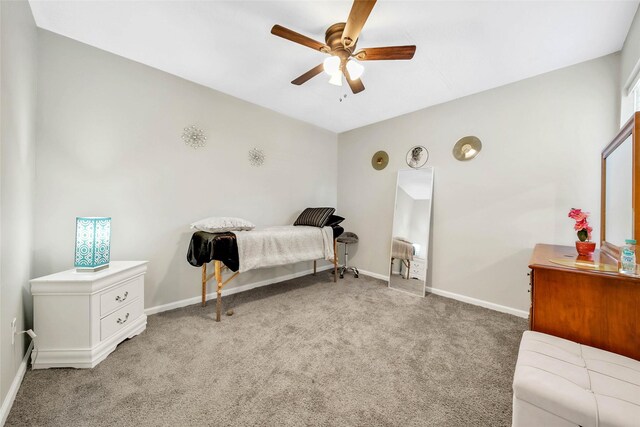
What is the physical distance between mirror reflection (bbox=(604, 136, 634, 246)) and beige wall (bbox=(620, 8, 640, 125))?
43 centimetres

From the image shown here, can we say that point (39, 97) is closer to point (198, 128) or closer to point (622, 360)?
point (198, 128)

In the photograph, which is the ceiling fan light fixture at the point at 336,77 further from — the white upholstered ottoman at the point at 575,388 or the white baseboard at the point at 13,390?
the white baseboard at the point at 13,390

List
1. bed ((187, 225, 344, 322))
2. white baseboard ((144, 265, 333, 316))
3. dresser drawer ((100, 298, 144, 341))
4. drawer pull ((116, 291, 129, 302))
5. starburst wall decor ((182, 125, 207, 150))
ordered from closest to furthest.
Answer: dresser drawer ((100, 298, 144, 341)), drawer pull ((116, 291, 129, 302)), bed ((187, 225, 344, 322)), white baseboard ((144, 265, 333, 316)), starburst wall decor ((182, 125, 207, 150))

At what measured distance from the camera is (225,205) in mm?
2980

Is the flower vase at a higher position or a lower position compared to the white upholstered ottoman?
higher

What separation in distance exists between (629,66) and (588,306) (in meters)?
1.96

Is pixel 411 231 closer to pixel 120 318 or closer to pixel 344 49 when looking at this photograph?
pixel 344 49

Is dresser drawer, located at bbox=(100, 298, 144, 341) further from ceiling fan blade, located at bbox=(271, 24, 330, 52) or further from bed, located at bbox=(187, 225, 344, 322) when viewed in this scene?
ceiling fan blade, located at bbox=(271, 24, 330, 52)

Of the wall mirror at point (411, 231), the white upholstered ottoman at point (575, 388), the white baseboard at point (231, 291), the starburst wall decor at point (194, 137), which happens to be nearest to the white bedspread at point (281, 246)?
the white baseboard at point (231, 291)

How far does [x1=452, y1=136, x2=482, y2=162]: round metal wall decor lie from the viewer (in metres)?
2.83

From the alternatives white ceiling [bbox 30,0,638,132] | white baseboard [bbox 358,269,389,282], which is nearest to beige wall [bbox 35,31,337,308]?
white ceiling [bbox 30,0,638,132]

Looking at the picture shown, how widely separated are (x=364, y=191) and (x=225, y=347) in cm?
301

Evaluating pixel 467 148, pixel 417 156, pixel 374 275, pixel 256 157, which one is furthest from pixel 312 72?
pixel 374 275

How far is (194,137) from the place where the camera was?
8.87 feet
